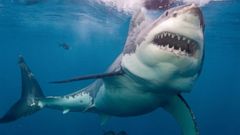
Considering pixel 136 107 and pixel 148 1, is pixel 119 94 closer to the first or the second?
pixel 136 107

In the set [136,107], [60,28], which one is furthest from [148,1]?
[60,28]

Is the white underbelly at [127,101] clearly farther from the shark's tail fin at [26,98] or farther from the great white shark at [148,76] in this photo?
the shark's tail fin at [26,98]

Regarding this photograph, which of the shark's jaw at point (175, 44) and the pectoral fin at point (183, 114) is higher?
the shark's jaw at point (175, 44)

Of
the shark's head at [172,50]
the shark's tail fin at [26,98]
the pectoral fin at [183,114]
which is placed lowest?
the shark's tail fin at [26,98]

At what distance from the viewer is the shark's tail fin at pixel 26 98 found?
8.73m

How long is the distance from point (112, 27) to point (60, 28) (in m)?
6.32

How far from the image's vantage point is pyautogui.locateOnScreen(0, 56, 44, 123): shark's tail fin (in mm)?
8727

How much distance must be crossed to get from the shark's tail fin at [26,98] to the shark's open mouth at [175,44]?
16.8ft

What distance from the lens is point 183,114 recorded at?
714 centimetres

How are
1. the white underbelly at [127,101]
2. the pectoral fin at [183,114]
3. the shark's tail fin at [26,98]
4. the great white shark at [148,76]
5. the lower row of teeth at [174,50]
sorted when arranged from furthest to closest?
the shark's tail fin at [26,98] < the pectoral fin at [183,114] < the white underbelly at [127,101] < the lower row of teeth at [174,50] < the great white shark at [148,76]

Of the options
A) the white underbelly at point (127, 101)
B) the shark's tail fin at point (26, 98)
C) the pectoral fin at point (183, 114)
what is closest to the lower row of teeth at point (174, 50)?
the white underbelly at point (127, 101)

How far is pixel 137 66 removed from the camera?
221 inches

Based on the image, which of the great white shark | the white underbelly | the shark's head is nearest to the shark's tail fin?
the great white shark

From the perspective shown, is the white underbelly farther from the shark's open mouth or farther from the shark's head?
the shark's open mouth
